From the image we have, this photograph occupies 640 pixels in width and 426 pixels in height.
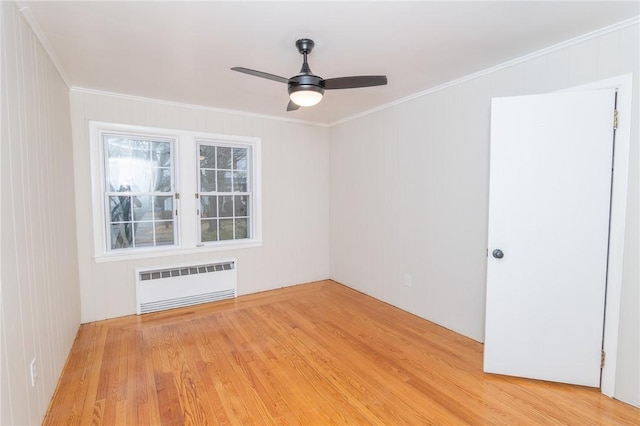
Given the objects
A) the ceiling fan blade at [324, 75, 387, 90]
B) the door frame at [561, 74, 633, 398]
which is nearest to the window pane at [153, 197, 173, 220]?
the ceiling fan blade at [324, 75, 387, 90]

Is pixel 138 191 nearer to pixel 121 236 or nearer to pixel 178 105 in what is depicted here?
pixel 121 236

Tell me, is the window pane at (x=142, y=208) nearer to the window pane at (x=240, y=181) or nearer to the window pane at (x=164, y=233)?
the window pane at (x=164, y=233)

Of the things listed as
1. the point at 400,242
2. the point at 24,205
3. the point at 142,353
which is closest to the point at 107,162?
the point at 24,205

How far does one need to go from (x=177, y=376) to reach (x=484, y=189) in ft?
10.1

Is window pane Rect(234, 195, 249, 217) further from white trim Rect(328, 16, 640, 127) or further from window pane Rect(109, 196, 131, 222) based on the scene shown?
white trim Rect(328, 16, 640, 127)

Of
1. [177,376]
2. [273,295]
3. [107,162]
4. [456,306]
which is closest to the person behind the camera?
[177,376]

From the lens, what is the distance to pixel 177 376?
242 centimetres

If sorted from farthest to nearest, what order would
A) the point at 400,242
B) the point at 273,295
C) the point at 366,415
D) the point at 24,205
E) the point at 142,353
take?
1. the point at 273,295
2. the point at 400,242
3. the point at 142,353
4. the point at 366,415
5. the point at 24,205

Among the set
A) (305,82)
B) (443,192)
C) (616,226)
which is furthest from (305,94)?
(616,226)

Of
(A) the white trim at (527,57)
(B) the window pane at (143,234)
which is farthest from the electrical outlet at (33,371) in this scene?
(A) the white trim at (527,57)

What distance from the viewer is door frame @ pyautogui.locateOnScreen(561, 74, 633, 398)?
208 centimetres

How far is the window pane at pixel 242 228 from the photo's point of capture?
4383 mm

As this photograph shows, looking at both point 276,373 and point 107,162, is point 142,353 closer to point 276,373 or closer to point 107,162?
point 276,373

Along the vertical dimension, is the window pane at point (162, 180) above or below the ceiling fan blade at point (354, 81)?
below
